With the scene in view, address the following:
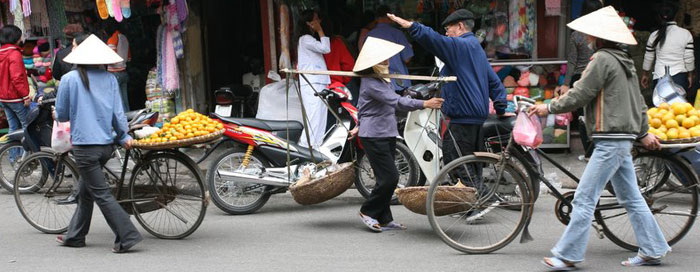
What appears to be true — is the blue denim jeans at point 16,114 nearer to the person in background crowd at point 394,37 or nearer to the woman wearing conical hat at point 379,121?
the person in background crowd at point 394,37

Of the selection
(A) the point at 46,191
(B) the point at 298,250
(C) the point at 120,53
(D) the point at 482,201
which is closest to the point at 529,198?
(D) the point at 482,201

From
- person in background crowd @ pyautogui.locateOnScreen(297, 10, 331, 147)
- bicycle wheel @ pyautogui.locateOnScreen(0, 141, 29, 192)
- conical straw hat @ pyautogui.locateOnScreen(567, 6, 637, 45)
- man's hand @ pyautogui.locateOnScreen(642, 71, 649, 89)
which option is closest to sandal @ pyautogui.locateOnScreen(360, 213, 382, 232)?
conical straw hat @ pyautogui.locateOnScreen(567, 6, 637, 45)

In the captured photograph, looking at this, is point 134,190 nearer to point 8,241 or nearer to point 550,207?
point 8,241

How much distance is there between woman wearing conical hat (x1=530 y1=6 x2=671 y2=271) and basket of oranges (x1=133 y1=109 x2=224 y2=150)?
2772 millimetres

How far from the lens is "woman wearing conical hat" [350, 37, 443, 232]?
6.49 meters

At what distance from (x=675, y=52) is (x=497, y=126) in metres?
3.42

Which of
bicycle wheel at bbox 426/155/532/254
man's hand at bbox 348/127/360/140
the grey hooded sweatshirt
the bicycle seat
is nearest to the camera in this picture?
the grey hooded sweatshirt

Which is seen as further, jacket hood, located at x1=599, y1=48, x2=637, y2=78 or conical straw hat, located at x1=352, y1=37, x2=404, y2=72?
conical straw hat, located at x1=352, y1=37, x2=404, y2=72

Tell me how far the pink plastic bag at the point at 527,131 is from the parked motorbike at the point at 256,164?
2.05 metres

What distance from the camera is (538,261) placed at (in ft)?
19.4

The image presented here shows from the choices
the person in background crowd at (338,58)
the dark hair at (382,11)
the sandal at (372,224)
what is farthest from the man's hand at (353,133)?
the dark hair at (382,11)

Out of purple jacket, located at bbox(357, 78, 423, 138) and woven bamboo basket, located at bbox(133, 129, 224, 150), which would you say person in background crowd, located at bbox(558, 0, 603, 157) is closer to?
purple jacket, located at bbox(357, 78, 423, 138)

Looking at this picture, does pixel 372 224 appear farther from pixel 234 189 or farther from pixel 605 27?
pixel 605 27

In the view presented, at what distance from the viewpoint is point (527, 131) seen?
5793 mm
